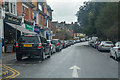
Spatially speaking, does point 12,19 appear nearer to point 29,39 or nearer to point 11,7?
point 11,7

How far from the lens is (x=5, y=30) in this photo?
21125 mm

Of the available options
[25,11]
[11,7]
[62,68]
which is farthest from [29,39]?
[25,11]

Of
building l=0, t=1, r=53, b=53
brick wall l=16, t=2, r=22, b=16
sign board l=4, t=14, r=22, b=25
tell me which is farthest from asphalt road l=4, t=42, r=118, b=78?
brick wall l=16, t=2, r=22, b=16

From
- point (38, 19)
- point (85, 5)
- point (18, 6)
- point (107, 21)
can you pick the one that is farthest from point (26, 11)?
point (85, 5)

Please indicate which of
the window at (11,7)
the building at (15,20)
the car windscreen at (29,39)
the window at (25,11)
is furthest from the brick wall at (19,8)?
the car windscreen at (29,39)

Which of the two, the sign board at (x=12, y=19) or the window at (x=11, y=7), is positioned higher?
the window at (x=11, y=7)

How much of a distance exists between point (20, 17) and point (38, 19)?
11.0 m

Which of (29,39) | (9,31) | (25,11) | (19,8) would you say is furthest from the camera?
(25,11)

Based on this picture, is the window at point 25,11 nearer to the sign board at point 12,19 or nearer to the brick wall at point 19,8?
the brick wall at point 19,8

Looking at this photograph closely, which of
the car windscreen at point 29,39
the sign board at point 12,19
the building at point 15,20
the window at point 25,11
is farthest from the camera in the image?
the window at point 25,11

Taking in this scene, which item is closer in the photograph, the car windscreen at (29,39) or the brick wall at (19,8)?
the car windscreen at (29,39)

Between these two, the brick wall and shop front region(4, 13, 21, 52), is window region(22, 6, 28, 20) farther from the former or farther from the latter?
shop front region(4, 13, 21, 52)

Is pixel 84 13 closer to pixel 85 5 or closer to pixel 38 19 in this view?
pixel 85 5

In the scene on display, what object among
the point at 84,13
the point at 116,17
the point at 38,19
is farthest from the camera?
the point at 84,13
